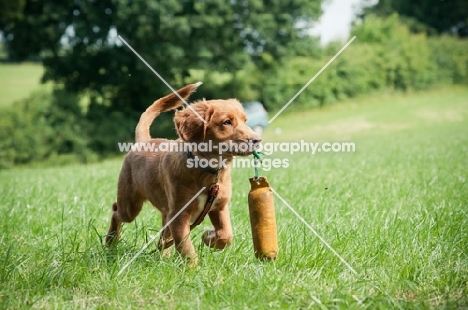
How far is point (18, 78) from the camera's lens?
25.3 metres

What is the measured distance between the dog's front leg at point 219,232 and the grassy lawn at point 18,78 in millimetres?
20575

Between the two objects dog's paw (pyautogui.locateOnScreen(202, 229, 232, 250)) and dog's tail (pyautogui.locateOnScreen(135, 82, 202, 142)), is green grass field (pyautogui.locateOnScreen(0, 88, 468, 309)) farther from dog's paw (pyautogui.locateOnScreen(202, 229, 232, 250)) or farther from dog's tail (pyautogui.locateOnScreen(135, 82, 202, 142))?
dog's tail (pyautogui.locateOnScreen(135, 82, 202, 142))

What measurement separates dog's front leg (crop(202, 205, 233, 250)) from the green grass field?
0.21 ft

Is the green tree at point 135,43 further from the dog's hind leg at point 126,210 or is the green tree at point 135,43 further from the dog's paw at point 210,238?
the dog's paw at point 210,238

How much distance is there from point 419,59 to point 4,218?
31581 millimetres

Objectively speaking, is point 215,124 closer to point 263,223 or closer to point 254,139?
point 254,139

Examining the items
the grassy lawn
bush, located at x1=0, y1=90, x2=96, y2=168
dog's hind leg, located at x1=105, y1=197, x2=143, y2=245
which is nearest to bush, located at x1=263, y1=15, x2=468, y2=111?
bush, located at x1=0, y1=90, x2=96, y2=168

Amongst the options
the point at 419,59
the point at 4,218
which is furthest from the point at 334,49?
the point at 4,218

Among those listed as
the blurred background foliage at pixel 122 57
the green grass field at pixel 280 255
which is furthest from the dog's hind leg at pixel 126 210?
the blurred background foliage at pixel 122 57

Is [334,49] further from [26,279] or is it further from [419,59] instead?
[26,279]

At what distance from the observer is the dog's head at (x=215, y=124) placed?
358 cm

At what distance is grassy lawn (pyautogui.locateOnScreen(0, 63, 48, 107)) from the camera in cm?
2283

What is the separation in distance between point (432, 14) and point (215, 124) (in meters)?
46.5

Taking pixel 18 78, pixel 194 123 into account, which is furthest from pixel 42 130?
pixel 194 123
